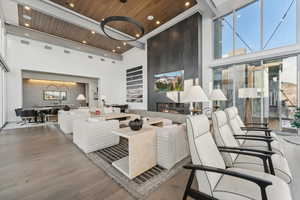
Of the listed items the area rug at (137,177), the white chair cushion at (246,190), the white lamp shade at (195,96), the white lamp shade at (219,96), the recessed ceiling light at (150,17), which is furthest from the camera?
the recessed ceiling light at (150,17)

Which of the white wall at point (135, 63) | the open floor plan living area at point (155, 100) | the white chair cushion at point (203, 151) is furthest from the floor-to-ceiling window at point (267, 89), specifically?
the white wall at point (135, 63)

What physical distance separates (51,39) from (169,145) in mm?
9052

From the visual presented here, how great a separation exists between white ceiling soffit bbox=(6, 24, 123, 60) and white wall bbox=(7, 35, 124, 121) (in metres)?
0.22

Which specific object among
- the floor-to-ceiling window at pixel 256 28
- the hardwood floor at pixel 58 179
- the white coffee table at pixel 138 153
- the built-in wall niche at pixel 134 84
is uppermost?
the floor-to-ceiling window at pixel 256 28

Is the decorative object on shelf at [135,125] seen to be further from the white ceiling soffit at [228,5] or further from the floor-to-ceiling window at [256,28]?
the white ceiling soffit at [228,5]

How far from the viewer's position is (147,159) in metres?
2.19

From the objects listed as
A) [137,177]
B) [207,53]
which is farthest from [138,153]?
[207,53]

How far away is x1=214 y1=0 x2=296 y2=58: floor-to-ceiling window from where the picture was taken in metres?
4.01

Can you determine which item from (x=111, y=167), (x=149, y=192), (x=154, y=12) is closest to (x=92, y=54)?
(x=154, y=12)

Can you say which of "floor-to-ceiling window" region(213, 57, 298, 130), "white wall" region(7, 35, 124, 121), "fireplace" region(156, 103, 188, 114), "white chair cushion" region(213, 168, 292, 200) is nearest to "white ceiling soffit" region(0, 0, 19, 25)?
"white wall" region(7, 35, 124, 121)

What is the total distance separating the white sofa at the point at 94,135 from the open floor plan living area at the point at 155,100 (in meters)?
0.02

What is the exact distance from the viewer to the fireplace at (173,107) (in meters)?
6.27

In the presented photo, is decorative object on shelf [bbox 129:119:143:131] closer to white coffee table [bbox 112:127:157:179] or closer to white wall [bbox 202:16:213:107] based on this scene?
white coffee table [bbox 112:127:157:179]

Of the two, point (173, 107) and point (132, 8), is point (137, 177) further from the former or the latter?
point (132, 8)
